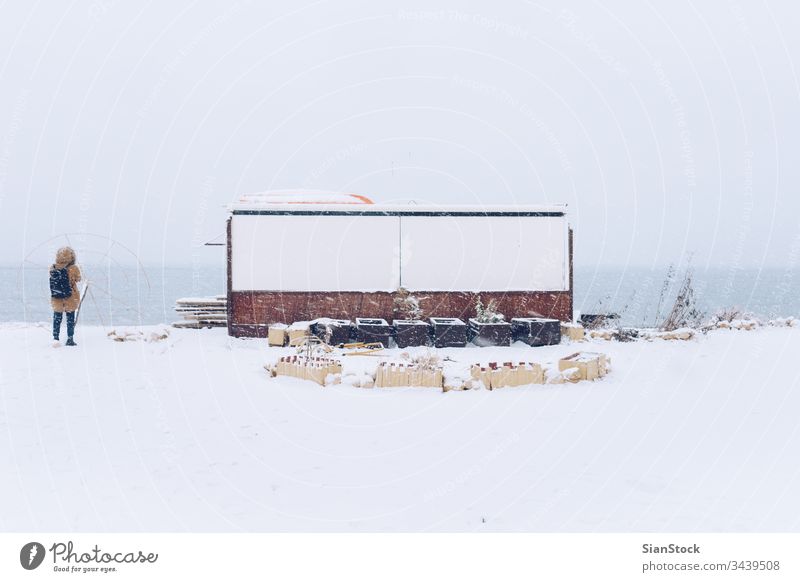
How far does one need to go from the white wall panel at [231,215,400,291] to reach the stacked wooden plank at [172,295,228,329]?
1936 millimetres

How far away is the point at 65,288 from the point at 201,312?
13.3 ft

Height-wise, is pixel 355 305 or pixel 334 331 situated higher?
pixel 355 305

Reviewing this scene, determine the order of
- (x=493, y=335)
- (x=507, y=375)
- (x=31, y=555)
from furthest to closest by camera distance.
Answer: (x=493, y=335) → (x=507, y=375) → (x=31, y=555)

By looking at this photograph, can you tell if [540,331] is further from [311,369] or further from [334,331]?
[311,369]

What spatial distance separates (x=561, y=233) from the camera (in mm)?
15375

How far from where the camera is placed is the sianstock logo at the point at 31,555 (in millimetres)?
4305

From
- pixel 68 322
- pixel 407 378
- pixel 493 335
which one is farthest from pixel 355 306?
pixel 68 322

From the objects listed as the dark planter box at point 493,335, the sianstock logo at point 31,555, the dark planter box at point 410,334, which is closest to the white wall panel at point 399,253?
the dark planter box at point 493,335

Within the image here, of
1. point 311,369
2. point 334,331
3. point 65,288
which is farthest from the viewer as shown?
point 334,331

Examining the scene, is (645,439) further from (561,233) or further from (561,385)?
(561,233)

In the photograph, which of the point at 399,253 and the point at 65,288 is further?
the point at 399,253

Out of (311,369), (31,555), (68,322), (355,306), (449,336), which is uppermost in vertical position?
(355,306)

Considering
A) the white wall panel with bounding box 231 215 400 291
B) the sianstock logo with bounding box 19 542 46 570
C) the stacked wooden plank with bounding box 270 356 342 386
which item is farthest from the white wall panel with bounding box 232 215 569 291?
the sianstock logo with bounding box 19 542 46 570

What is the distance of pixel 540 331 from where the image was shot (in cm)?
1375
